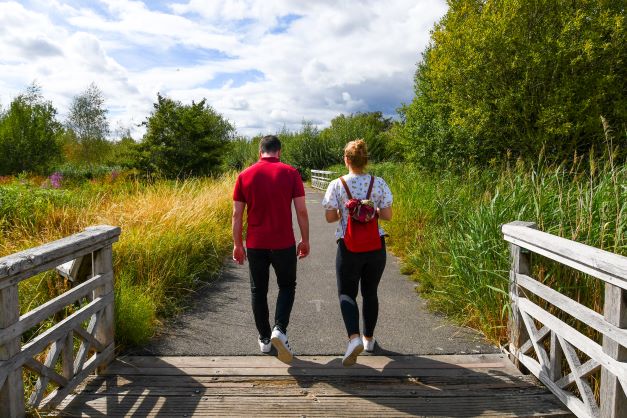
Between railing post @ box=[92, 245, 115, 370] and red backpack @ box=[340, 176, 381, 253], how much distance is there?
6.26ft

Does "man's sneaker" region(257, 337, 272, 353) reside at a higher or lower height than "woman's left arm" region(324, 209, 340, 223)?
lower

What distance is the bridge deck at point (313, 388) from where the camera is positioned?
3016 mm

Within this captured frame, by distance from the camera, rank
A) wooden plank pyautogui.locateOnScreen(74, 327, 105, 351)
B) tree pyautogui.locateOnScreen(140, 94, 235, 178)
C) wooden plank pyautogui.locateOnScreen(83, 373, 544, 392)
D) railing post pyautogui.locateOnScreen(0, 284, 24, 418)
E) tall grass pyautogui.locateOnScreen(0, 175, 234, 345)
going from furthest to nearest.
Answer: tree pyautogui.locateOnScreen(140, 94, 235, 178) → tall grass pyautogui.locateOnScreen(0, 175, 234, 345) → wooden plank pyautogui.locateOnScreen(83, 373, 544, 392) → wooden plank pyautogui.locateOnScreen(74, 327, 105, 351) → railing post pyautogui.locateOnScreen(0, 284, 24, 418)

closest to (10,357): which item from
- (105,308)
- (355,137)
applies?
(105,308)

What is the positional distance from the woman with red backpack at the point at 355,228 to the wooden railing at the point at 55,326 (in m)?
1.83

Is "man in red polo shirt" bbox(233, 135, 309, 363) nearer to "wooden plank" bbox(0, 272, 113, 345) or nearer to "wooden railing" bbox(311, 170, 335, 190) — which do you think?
"wooden plank" bbox(0, 272, 113, 345)

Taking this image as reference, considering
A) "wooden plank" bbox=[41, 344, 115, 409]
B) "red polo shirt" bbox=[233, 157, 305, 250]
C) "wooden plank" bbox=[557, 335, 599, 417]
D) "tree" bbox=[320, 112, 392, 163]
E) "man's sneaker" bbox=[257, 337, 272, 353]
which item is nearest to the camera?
"wooden plank" bbox=[557, 335, 599, 417]

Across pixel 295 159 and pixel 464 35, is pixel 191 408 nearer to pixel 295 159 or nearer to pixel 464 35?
pixel 464 35

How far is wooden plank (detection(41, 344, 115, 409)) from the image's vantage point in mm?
2916

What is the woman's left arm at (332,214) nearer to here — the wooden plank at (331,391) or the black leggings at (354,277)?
the black leggings at (354,277)

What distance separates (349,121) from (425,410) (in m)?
30.1

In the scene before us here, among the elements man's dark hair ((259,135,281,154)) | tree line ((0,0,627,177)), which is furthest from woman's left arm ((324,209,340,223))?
tree line ((0,0,627,177))

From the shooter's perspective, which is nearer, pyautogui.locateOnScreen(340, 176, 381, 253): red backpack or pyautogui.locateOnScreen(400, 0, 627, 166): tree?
pyautogui.locateOnScreen(340, 176, 381, 253): red backpack

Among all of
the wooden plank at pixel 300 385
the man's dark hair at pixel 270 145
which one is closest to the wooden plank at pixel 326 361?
the wooden plank at pixel 300 385
